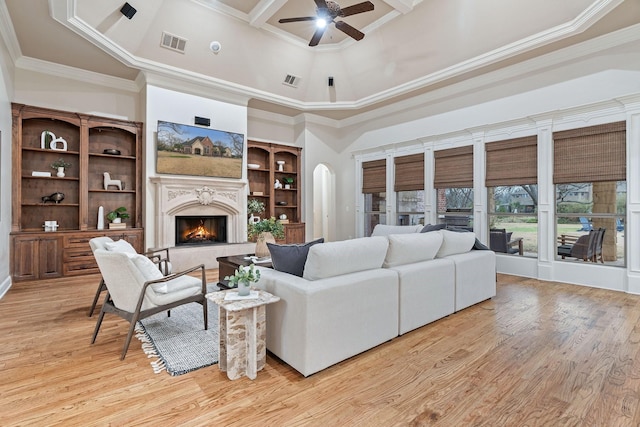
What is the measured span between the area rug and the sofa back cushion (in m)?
1.08

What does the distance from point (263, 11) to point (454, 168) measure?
15.2 ft

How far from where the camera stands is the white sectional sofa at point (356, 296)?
230 centimetres

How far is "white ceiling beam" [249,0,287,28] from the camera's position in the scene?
16.7 feet

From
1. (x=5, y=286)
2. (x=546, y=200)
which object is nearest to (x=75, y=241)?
(x=5, y=286)

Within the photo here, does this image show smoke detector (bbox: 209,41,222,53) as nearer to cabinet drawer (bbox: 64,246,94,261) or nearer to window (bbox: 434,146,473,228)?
cabinet drawer (bbox: 64,246,94,261)

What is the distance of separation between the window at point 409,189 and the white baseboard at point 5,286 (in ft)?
23.6

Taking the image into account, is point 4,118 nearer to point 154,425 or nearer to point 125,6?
point 125,6

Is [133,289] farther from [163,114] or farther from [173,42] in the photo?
[173,42]

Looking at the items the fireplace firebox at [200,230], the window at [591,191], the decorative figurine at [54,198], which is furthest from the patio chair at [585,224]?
the decorative figurine at [54,198]

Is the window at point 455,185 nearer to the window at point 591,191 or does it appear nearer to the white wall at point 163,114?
the window at point 591,191

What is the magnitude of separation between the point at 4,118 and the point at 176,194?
2.57m

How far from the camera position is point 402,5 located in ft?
16.8

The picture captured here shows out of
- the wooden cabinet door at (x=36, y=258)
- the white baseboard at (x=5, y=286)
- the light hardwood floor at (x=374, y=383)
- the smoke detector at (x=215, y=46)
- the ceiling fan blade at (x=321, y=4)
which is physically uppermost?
the smoke detector at (x=215, y=46)

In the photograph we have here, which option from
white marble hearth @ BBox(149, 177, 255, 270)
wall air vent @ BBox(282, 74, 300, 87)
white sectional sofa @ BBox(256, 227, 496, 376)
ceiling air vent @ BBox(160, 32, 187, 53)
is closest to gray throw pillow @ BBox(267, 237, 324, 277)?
white sectional sofa @ BBox(256, 227, 496, 376)
